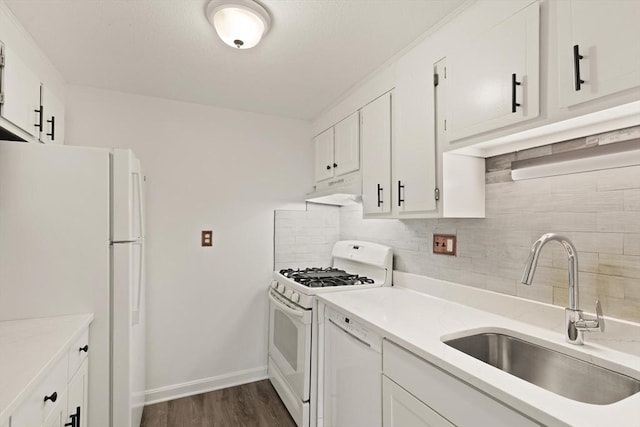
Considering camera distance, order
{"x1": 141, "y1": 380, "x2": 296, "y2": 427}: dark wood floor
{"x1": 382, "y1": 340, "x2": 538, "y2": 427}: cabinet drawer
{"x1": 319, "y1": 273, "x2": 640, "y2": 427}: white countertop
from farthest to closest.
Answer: {"x1": 141, "y1": 380, "x2": 296, "y2": 427}: dark wood floor
{"x1": 382, "y1": 340, "x2": 538, "y2": 427}: cabinet drawer
{"x1": 319, "y1": 273, "x2": 640, "y2": 427}: white countertop

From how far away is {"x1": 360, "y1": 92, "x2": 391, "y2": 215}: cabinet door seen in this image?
1.94 meters

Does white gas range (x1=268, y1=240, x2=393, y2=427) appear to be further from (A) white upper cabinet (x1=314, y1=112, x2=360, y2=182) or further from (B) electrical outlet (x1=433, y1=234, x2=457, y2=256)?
(A) white upper cabinet (x1=314, y1=112, x2=360, y2=182)

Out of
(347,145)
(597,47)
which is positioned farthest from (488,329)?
(347,145)

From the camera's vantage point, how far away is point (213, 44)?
1754 millimetres

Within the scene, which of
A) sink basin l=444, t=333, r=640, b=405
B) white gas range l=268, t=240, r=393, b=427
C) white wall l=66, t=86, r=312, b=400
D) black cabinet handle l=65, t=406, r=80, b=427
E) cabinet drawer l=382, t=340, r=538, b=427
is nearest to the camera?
cabinet drawer l=382, t=340, r=538, b=427

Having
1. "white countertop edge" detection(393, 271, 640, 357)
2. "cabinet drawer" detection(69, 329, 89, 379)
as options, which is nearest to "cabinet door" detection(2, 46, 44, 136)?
"cabinet drawer" detection(69, 329, 89, 379)

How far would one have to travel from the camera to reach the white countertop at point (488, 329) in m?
0.81

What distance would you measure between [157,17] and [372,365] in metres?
1.95

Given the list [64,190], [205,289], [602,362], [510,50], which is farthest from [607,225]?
[205,289]

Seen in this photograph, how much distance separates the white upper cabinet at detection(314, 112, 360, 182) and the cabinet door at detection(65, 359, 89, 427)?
190 cm

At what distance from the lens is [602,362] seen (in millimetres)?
1069

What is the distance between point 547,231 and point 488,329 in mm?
510

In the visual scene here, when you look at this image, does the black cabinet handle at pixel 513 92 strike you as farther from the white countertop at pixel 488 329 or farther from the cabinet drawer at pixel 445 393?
the cabinet drawer at pixel 445 393

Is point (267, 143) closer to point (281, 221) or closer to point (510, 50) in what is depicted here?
point (281, 221)
